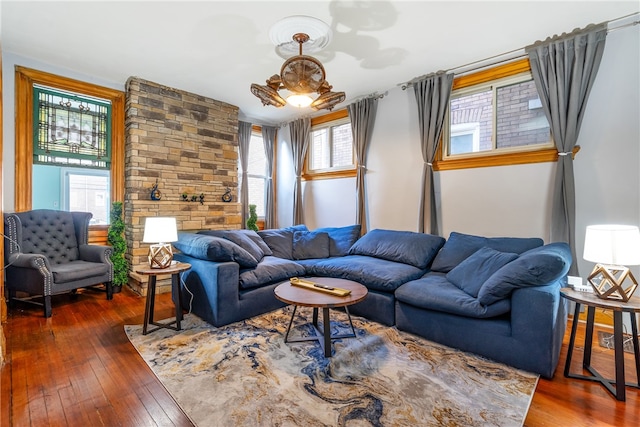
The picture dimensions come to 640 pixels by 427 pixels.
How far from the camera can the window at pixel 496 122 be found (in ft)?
10.3

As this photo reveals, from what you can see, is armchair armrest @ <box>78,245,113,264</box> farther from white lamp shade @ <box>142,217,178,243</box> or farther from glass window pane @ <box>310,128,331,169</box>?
glass window pane @ <box>310,128,331,169</box>

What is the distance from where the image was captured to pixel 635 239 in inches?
71.4

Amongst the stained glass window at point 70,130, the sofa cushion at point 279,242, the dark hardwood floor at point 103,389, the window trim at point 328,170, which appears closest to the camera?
the dark hardwood floor at point 103,389

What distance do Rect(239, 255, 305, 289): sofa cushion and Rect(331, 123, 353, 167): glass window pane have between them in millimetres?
2253

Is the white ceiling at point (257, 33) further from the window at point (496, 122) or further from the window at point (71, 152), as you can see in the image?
the window at point (71, 152)

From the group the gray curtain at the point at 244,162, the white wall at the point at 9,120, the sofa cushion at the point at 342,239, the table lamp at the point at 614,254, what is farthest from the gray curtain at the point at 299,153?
the table lamp at the point at 614,254

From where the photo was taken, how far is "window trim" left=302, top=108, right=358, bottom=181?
15.8 ft

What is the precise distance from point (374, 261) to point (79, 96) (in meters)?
4.32

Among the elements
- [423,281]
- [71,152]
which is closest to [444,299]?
[423,281]

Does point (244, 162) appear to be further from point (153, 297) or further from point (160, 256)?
point (153, 297)

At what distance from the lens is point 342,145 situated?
5039 millimetres

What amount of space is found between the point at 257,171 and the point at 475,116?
3838 millimetres

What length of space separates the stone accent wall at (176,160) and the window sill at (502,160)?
3.28m

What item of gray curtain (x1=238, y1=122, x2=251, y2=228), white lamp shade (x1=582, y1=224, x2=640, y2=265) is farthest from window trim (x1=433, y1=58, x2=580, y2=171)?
gray curtain (x1=238, y1=122, x2=251, y2=228)
